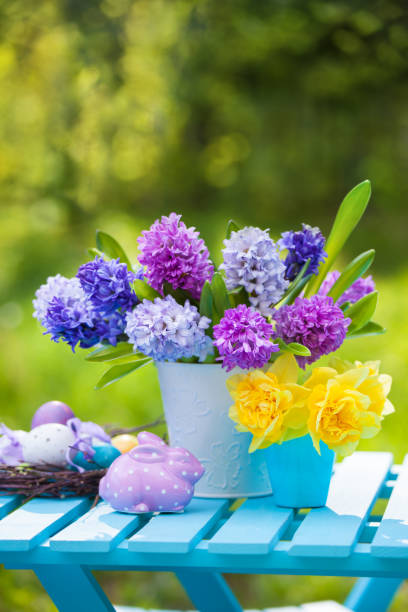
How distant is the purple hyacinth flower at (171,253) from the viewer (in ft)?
3.80

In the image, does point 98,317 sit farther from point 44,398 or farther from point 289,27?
point 289,27

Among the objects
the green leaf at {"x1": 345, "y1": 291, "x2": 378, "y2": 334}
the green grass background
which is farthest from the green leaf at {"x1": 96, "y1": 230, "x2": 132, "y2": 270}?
the green grass background

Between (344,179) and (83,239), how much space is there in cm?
149

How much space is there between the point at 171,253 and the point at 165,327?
112mm

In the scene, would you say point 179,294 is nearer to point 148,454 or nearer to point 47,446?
point 148,454

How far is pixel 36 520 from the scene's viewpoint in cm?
115

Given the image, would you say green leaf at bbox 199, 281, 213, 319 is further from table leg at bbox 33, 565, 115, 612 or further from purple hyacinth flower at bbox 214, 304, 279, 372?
table leg at bbox 33, 565, 115, 612

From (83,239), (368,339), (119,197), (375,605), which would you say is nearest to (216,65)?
(119,197)

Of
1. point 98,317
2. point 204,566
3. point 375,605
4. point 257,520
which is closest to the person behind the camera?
point 204,566

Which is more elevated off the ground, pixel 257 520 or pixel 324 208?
pixel 324 208

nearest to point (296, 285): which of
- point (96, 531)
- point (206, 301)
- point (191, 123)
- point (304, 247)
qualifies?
point (304, 247)

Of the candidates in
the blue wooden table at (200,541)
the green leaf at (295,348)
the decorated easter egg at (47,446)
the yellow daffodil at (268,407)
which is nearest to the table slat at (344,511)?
the blue wooden table at (200,541)

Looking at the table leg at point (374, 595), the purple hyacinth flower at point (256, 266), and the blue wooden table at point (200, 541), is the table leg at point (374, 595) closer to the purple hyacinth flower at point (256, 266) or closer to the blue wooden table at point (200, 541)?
the blue wooden table at point (200, 541)

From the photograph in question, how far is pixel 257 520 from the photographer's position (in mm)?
1116
